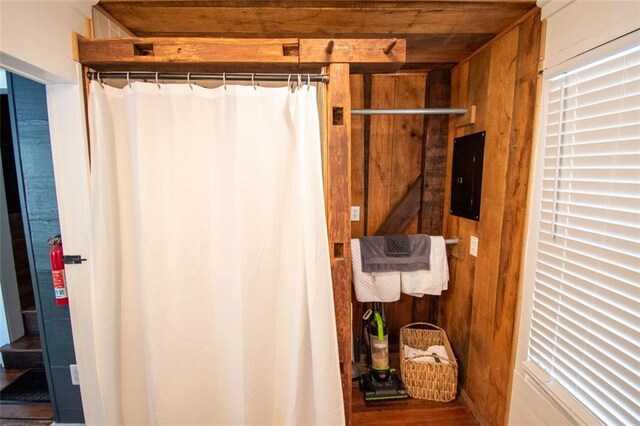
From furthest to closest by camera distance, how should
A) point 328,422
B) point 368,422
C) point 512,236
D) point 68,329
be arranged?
point 368,422 < point 68,329 < point 512,236 < point 328,422

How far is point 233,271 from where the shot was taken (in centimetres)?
132

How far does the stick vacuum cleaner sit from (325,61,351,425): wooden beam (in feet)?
1.84

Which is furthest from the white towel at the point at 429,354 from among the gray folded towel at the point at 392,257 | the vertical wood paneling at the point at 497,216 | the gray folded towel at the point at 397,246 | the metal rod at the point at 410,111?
the metal rod at the point at 410,111

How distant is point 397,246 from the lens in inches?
73.8

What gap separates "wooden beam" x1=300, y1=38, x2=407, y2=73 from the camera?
4.09 feet

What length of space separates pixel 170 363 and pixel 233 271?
1.82 feet

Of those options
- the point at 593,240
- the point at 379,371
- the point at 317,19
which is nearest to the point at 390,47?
the point at 317,19

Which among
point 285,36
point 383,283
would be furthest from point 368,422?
point 285,36

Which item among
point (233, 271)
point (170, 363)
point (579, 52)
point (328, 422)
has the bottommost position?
point (328, 422)

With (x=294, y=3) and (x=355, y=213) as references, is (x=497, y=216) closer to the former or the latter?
(x=355, y=213)

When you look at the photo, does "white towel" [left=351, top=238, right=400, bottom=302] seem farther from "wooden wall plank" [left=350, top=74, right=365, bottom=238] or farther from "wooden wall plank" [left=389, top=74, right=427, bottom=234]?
"wooden wall plank" [left=389, top=74, right=427, bottom=234]

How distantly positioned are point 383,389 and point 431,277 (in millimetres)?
833

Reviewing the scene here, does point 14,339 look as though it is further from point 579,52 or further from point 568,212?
point 579,52

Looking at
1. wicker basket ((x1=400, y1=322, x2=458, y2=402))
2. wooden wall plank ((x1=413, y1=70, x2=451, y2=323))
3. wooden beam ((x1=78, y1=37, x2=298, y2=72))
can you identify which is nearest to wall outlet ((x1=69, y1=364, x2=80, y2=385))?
wooden beam ((x1=78, y1=37, x2=298, y2=72))
